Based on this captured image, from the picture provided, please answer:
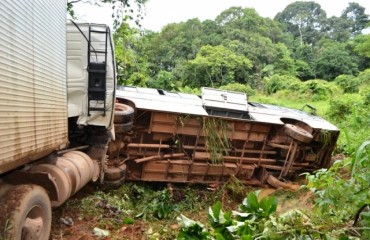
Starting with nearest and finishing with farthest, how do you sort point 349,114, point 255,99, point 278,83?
point 349,114 → point 255,99 → point 278,83

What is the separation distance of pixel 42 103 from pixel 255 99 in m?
20.0

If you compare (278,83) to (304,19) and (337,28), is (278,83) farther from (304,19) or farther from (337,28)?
(304,19)

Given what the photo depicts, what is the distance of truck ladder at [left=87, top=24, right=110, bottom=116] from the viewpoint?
5.14 m

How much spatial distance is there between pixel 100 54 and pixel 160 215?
2951mm

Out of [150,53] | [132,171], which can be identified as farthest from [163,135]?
[150,53]

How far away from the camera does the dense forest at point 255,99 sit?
164 cm

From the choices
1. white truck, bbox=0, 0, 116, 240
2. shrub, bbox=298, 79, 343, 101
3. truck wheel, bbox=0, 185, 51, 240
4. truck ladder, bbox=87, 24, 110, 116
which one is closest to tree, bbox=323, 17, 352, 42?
shrub, bbox=298, 79, 343, 101

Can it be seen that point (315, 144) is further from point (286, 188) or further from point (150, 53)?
point (150, 53)

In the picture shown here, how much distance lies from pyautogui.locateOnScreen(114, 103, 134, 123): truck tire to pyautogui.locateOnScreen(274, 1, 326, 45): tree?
40.3 m

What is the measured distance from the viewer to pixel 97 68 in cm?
519

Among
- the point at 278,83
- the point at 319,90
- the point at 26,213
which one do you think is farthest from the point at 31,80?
the point at 278,83

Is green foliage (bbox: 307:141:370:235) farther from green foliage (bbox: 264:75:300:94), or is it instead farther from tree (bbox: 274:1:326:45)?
tree (bbox: 274:1:326:45)

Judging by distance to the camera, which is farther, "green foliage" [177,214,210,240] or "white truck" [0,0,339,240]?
"white truck" [0,0,339,240]

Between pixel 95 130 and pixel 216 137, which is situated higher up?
pixel 95 130
